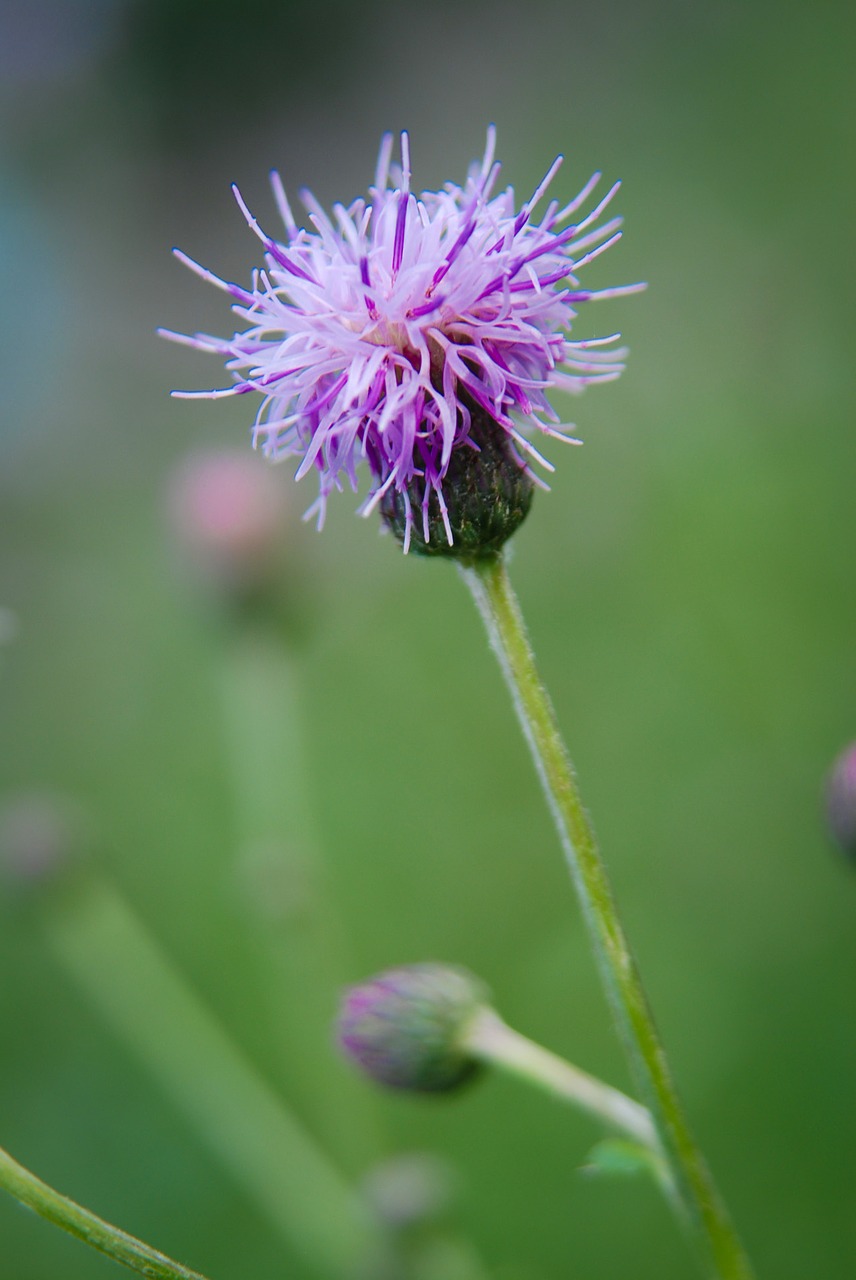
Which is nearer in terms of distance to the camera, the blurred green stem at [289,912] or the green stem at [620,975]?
the green stem at [620,975]

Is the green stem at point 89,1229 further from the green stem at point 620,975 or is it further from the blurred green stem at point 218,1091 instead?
the blurred green stem at point 218,1091

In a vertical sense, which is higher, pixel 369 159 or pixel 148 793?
pixel 369 159

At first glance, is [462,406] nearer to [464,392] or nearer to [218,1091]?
[464,392]

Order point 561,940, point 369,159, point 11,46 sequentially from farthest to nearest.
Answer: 1. point 11,46
2. point 369,159
3. point 561,940

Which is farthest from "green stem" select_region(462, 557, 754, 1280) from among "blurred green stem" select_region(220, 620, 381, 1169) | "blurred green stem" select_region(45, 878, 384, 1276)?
"blurred green stem" select_region(220, 620, 381, 1169)

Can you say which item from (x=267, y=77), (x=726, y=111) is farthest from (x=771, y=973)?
(x=267, y=77)

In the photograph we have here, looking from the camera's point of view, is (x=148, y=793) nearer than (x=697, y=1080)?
No

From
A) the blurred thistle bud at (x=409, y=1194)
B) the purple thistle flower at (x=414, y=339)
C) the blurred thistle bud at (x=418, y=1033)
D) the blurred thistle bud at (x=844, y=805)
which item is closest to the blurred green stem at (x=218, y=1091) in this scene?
the blurred thistle bud at (x=409, y=1194)

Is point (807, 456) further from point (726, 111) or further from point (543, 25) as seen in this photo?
point (543, 25)
